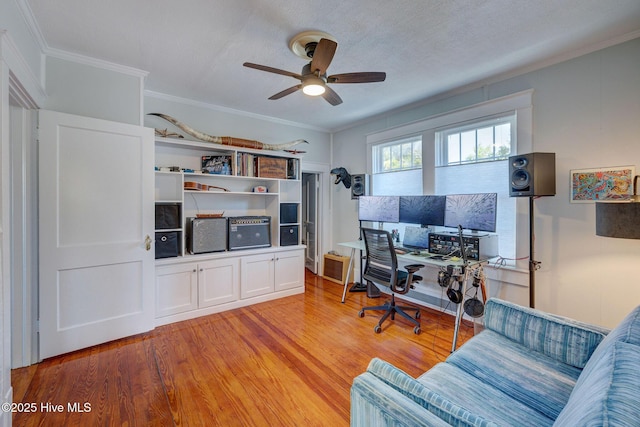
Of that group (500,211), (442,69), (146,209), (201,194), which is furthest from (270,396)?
(442,69)

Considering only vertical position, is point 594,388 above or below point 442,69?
below

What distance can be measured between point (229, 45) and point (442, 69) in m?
1.96

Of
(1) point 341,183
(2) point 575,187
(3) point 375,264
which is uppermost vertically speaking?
(1) point 341,183

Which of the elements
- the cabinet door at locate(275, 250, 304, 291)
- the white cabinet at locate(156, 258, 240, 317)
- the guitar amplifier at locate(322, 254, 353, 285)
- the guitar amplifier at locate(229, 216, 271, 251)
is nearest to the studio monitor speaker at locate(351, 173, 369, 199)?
the guitar amplifier at locate(322, 254, 353, 285)

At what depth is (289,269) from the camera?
12.6 feet

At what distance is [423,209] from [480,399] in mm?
2241

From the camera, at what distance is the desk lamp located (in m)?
1.52

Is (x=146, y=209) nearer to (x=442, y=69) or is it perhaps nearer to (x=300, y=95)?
(x=300, y=95)

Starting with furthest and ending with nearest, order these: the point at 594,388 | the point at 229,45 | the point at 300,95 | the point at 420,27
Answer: the point at 300,95
the point at 229,45
the point at 420,27
the point at 594,388

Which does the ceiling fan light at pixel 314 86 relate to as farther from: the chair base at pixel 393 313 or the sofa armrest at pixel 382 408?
the chair base at pixel 393 313

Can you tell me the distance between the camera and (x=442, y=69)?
2609mm

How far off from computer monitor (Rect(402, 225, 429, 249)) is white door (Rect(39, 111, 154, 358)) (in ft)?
9.42

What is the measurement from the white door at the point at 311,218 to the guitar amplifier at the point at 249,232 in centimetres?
135

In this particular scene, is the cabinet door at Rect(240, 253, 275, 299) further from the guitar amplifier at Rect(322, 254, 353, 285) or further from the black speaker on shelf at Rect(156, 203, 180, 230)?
the guitar amplifier at Rect(322, 254, 353, 285)
